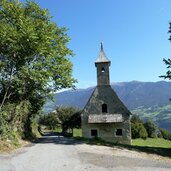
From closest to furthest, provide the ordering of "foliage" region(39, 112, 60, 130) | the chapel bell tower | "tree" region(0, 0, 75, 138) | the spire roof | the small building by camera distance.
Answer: "tree" region(0, 0, 75, 138) < the small building < the chapel bell tower < the spire roof < "foliage" region(39, 112, 60, 130)

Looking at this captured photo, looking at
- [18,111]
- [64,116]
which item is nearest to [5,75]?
[18,111]

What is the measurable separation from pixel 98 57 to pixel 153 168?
35.1 m

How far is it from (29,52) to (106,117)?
21.4 metres

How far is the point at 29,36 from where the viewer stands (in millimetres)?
→ 25141

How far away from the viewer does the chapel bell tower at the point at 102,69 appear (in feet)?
152

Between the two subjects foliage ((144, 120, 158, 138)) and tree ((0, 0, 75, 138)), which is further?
foliage ((144, 120, 158, 138))

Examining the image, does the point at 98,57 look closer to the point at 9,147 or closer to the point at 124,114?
the point at 124,114

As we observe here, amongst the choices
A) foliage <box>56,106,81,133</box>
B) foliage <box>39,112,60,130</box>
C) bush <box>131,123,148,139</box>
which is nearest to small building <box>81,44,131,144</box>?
foliage <box>56,106,81,133</box>

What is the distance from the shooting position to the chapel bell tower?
46.3 m

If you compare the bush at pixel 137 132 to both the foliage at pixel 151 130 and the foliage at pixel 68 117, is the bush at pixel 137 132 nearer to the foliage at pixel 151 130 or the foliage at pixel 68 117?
the foliage at pixel 151 130

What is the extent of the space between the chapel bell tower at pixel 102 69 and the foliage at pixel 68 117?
70.1ft

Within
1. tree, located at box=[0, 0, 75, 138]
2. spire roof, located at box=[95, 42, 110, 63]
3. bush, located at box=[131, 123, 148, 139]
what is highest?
spire roof, located at box=[95, 42, 110, 63]

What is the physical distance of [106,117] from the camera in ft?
147

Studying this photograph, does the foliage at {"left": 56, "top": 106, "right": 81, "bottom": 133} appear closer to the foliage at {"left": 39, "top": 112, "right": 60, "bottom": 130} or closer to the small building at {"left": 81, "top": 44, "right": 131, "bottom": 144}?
the foliage at {"left": 39, "top": 112, "right": 60, "bottom": 130}
